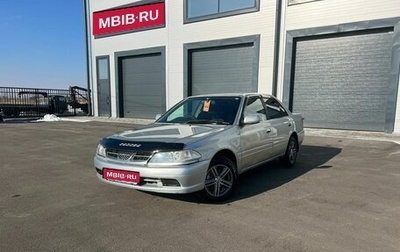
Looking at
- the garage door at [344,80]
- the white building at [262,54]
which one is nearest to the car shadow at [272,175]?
the garage door at [344,80]

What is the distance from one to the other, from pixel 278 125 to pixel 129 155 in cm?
310

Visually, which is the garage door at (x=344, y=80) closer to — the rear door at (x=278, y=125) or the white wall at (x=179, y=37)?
the white wall at (x=179, y=37)

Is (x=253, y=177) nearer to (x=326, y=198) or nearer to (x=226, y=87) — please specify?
(x=326, y=198)

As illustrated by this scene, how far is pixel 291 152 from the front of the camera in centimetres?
676

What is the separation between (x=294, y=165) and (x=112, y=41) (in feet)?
54.8

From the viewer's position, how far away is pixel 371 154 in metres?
8.31

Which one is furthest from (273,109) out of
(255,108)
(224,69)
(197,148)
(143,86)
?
(143,86)

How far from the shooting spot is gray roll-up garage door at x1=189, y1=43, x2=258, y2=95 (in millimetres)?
15008

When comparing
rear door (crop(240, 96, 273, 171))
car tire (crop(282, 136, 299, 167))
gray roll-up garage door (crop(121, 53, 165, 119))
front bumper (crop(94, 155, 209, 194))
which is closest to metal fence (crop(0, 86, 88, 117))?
gray roll-up garage door (crop(121, 53, 165, 119))

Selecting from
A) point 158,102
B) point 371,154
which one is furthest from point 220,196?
point 158,102

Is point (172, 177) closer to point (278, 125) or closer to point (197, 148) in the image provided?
point (197, 148)

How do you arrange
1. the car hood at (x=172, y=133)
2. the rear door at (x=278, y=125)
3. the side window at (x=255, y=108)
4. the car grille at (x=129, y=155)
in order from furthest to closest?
the rear door at (x=278, y=125)
the side window at (x=255, y=108)
the car hood at (x=172, y=133)
the car grille at (x=129, y=155)

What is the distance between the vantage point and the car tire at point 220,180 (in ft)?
14.4

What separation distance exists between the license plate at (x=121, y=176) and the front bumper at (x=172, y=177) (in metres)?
0.05
